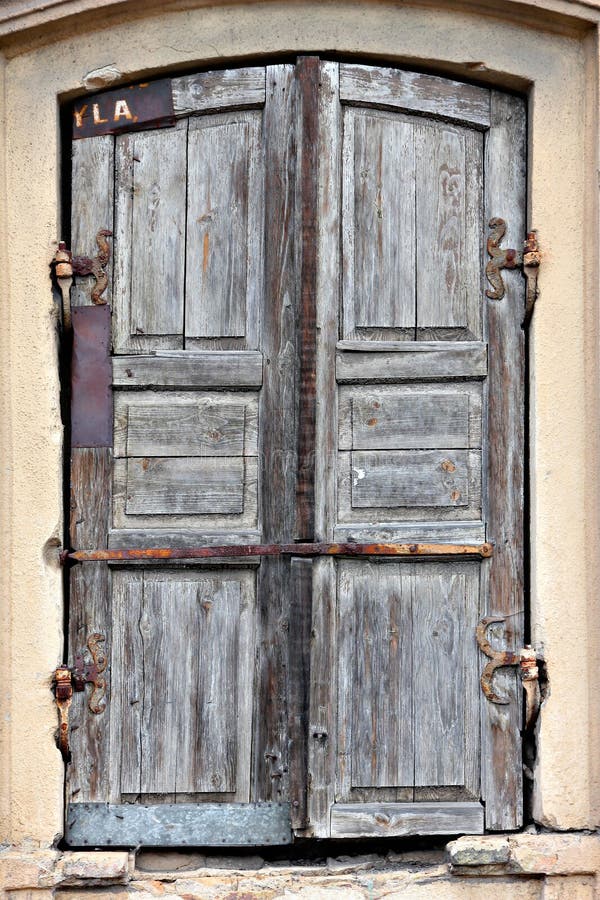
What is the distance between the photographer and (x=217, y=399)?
129 inches

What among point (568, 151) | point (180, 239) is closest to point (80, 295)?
point (180, 239)

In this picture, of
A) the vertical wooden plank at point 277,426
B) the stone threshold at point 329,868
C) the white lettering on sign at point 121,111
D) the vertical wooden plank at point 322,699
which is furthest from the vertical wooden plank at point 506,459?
the white lettering on sign at point 121,111

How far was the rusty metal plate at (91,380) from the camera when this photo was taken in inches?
130

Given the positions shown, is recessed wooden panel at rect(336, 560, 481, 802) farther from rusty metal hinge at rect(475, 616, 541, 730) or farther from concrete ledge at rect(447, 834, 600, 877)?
concrete ledge at rect(447, 834, 600, 877)

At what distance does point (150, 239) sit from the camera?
3.33 meters

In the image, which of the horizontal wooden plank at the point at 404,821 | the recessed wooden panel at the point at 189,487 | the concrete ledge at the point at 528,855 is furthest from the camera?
the recessed wooden panel at the point at 189,487

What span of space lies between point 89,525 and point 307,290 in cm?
97

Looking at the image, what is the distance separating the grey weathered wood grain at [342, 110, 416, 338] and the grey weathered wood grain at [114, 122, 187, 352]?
0.51 metres

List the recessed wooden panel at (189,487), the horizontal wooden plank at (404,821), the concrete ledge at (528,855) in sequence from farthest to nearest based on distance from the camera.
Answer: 1. the recessed wooden panel at (189,487)
2. the horizontal wooden plank at (404,821)
3. the concrete ledge at (528,855)

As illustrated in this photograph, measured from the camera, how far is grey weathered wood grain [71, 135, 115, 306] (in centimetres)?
333

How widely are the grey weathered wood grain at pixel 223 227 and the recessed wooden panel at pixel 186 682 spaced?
2.61 ft

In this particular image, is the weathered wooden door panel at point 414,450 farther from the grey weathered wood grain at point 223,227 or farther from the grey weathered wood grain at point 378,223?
the grey weathered wood grain at point 223,227

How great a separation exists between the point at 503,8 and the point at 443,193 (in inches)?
22.4

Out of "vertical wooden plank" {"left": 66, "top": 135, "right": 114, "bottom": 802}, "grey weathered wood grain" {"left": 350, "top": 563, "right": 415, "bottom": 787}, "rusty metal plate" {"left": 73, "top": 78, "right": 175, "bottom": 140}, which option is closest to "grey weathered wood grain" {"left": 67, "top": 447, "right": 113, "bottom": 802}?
"vertical wooden plank" {"left": 66, "top": 135, "right": 114, "bottom": 802}
